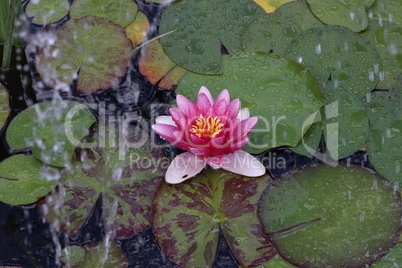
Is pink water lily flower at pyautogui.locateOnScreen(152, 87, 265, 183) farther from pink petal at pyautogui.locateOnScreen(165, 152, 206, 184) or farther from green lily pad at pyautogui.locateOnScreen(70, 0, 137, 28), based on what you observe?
green lily pad at pyautogui.locateOnScreen(70, 0, 137, 28)

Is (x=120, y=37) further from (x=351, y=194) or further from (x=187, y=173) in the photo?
(x=351, y=194)

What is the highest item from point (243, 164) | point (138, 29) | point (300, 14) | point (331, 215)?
point (300, 14)

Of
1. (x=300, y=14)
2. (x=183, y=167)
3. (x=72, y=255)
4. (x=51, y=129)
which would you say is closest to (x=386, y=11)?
(x=300, y=14)

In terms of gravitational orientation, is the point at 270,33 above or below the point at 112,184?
above

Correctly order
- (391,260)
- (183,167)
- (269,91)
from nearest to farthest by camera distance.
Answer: (391,260), (183,167), (269,91)

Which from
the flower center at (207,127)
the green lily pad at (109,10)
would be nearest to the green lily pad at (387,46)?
the flower center at (207,127)

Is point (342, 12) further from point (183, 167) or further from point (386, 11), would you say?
point (183, 167)
